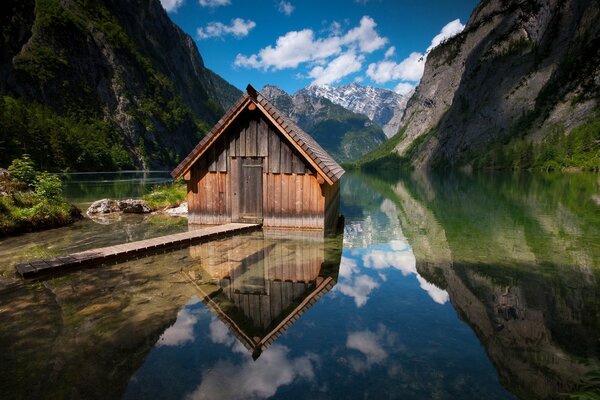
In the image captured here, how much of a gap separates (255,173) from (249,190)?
84 centimetres

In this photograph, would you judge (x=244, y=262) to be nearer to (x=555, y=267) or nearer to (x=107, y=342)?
(x=107, y=342)

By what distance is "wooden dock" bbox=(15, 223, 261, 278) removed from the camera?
955 centimetres

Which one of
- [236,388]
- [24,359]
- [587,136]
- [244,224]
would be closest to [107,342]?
[24,359]

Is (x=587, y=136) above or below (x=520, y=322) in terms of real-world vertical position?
above

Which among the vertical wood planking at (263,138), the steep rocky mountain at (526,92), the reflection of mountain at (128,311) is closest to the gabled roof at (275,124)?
the vertical wood planking at (263,138)

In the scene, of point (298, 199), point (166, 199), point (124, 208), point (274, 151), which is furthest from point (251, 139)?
point (166, 199)

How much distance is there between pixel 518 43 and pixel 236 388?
469 ft

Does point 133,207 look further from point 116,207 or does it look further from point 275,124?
point 275,124

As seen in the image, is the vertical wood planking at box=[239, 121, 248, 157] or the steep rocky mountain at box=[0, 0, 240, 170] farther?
the steep rocky mountain at box=[0, 0, 240, 170]

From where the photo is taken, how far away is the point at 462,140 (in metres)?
125

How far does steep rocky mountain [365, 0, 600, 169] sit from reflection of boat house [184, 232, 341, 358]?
78.9 metres

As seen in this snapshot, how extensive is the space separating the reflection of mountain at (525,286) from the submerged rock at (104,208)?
17.5m

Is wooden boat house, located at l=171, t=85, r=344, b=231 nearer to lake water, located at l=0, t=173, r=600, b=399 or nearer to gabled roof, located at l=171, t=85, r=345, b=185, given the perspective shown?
gabled roof, located at l=171, t=85, r=345, b=185

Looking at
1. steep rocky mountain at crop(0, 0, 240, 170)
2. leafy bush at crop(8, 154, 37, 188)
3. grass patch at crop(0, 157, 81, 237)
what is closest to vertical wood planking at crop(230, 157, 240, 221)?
grass patch at crop(0, 157, 81, 237)
